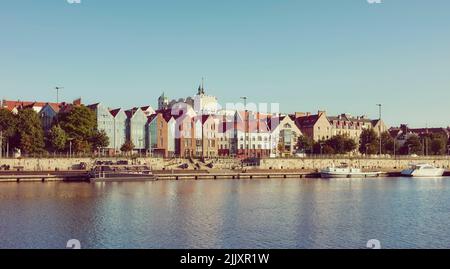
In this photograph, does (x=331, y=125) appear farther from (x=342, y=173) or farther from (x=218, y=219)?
(x=218, y=219)

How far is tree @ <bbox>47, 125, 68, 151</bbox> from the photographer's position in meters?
90.1

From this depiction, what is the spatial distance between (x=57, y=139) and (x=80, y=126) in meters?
5.67

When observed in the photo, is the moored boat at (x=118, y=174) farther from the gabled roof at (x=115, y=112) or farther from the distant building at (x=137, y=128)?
the gabled roof at (x=115, y=112)

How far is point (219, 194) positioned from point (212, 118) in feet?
193

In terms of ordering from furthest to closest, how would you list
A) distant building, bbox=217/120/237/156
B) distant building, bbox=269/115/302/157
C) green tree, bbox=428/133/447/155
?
1. green tree, bbox=428/133/447/155
2. distant building, bbox=269/115/302/157
3. distant building, bbox=217/120/237/156

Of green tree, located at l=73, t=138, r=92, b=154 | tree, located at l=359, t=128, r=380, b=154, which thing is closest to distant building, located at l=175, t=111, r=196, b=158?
green tree, located at l=73, t=138, r=92, b=154

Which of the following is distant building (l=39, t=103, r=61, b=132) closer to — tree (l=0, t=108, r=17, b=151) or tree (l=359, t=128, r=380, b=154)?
tree (l=0, t=108, r=17, b=151)

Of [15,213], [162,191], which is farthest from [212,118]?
[15,213]

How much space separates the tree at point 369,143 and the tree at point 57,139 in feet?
214

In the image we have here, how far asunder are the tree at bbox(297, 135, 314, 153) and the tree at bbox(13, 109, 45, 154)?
54309 millimetres

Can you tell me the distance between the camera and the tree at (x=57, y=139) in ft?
295

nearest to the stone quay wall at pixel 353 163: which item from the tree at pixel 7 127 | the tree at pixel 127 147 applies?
the tree at pixel 127 147
